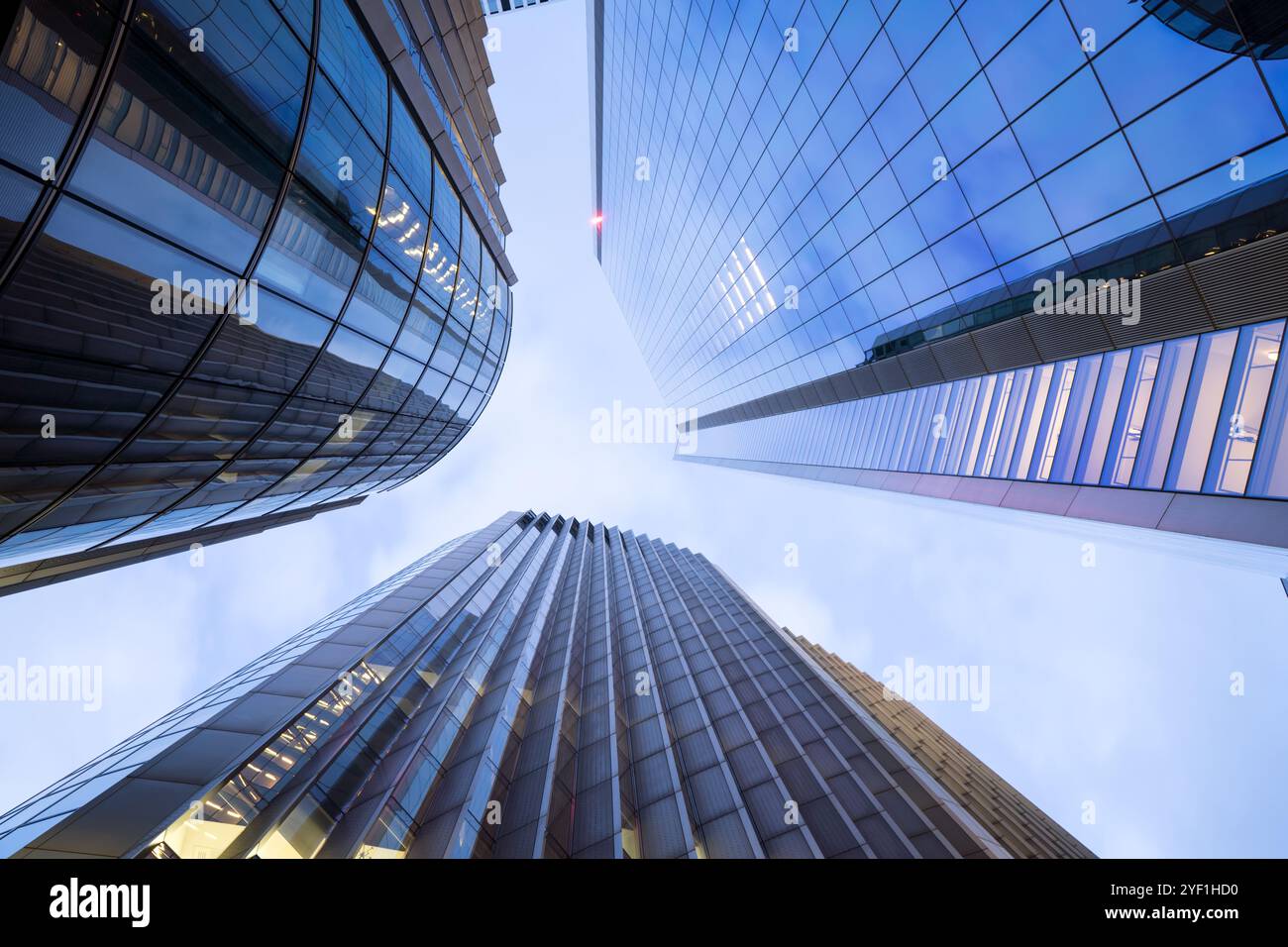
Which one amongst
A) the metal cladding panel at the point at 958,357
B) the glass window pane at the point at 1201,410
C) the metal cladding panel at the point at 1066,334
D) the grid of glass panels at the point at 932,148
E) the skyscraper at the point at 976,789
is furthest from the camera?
the skyscraper at the point at 976,789

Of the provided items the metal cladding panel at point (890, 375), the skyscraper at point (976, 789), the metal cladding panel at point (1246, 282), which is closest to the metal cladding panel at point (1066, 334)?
the metal cladding panel at point (1246, 282)

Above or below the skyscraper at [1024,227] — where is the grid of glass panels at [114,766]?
below

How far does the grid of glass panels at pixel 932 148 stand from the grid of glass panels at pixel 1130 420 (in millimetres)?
2599

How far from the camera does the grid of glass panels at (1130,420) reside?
10578 mm

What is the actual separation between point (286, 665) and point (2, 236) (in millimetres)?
15157

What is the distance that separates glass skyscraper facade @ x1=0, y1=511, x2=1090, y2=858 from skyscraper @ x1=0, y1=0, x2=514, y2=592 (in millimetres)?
5103

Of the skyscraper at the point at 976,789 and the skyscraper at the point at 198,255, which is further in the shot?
the skyscraper at the point at 976,789

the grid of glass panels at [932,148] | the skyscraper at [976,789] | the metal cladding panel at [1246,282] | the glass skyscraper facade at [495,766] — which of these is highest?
the grid of glass panels at [932,148]

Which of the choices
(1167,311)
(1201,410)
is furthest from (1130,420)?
(1167,311)

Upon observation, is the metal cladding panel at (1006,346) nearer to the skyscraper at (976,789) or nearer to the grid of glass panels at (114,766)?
the skyscraper at (976,789)

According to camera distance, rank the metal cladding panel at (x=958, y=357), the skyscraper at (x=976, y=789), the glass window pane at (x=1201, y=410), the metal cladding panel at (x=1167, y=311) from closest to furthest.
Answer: the glass window pane at (x=1201, y=410) < the metal cladding panel at (x=1167, y=311) < the metal cladding panel at (x=958, y=357) < the skyscraper at (x=976, y=789)

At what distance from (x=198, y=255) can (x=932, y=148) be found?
18437 mm

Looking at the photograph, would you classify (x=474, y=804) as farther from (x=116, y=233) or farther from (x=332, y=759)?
(x=116, y=233)
